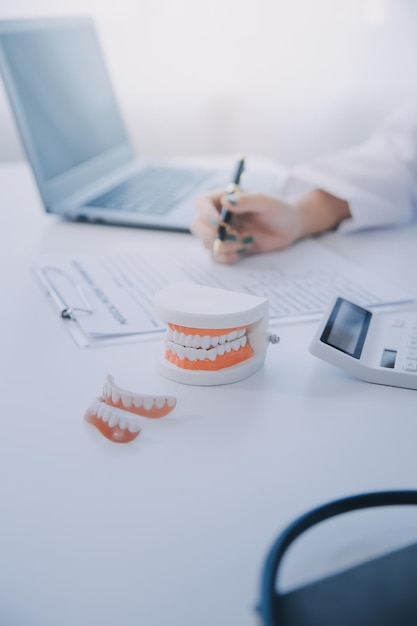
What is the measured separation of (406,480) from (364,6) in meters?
1.59

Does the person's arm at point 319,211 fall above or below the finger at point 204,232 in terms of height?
below

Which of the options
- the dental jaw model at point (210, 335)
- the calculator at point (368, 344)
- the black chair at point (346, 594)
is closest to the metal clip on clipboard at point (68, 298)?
the dental jaw model at point (210, 335)

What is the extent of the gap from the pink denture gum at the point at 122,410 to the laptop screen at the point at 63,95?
535 mm

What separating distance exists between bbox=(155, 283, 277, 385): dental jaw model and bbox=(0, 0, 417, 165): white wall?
1303mm

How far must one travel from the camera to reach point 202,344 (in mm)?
566

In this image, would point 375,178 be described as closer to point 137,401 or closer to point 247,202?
point 247,202

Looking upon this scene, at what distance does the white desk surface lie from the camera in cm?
38

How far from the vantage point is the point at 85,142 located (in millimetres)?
1135

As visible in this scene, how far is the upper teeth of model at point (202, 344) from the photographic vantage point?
1.86 feet

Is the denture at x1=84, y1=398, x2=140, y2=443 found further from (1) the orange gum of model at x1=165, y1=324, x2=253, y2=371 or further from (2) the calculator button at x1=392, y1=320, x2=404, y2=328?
(2) the calculator button at x1=392, y1=320, x2=404, y2=328

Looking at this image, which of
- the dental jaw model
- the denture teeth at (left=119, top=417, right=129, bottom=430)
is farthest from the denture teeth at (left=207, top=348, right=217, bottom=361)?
the denture teeth at (left=119, top=417, right=129, bottom=430)

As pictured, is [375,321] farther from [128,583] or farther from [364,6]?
[364,6]

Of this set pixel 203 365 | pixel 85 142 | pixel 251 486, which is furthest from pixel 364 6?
pixel 251 486

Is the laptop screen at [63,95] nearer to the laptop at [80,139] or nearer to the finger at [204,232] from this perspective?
the laptop at [80,139]
